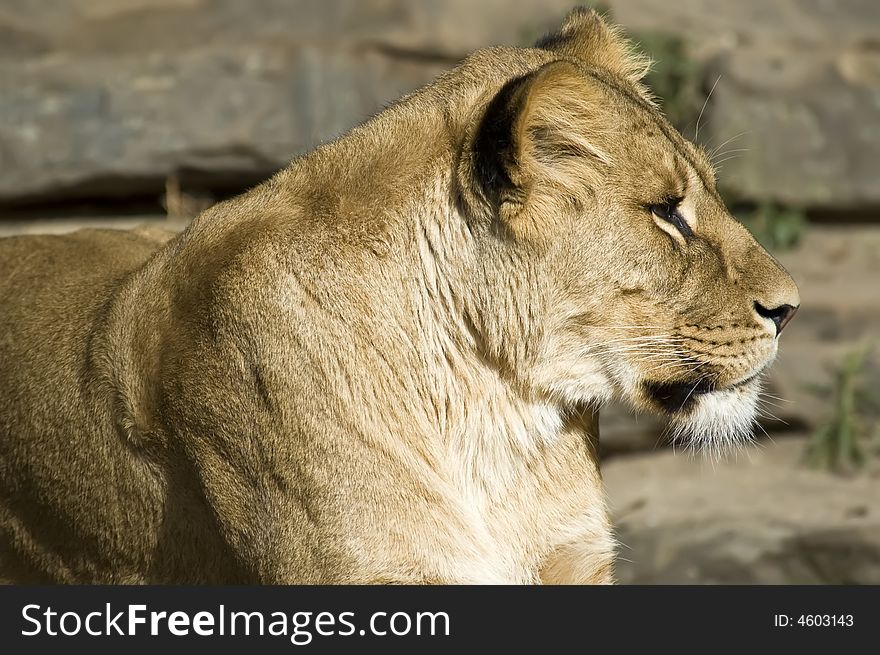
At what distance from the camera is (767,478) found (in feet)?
19.4

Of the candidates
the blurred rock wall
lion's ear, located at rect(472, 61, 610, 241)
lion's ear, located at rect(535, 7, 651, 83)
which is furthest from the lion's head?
the blurred rock wall

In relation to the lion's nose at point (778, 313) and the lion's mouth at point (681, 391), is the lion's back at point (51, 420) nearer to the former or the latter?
the lion's mouth at point (681, 391)

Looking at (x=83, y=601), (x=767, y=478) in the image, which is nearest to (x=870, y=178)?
(x=767, y=478)

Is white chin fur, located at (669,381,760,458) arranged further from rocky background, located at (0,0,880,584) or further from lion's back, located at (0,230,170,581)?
rocky background, located at (0,0,880,584)

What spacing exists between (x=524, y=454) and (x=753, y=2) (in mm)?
5068

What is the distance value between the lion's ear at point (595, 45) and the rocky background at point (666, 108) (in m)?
2.45

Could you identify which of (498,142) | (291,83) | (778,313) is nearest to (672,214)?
(778,313)

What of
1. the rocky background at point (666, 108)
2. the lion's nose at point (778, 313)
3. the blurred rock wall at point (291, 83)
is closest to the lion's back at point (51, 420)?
the lion's nose at point (778, 313)

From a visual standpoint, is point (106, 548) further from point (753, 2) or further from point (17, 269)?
point (753, 2)

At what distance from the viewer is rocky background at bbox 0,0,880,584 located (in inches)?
237

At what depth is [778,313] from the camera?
119 inches

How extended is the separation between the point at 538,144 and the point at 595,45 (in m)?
0.64

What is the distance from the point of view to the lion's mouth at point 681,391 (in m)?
3.00

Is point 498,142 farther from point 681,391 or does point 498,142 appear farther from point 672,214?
point 681,391
